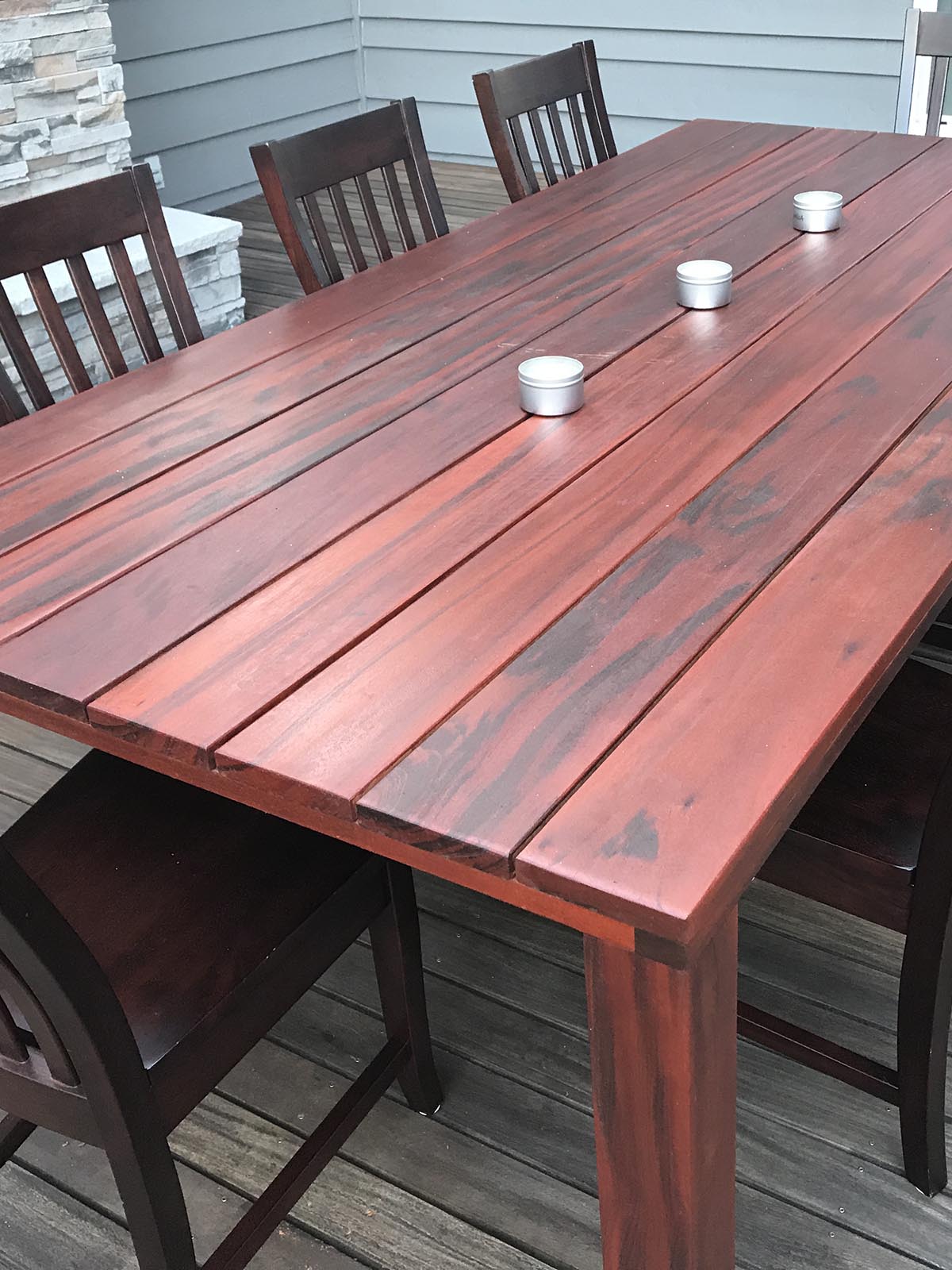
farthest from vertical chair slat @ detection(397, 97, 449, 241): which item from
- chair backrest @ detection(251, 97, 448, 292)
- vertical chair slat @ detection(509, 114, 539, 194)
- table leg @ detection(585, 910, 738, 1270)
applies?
table leg @ detection(585, 910, 738, 1270)

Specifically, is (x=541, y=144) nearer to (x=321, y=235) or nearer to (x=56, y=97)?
(x=321, y=235)

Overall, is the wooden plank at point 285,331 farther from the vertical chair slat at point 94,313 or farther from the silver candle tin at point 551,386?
the silver candle tin at point 551,386

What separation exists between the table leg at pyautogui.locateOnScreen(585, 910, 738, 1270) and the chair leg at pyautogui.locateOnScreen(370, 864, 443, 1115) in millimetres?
397

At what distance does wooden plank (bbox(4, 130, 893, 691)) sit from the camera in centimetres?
119

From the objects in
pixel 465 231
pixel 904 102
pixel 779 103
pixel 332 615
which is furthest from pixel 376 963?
pixel 779 103

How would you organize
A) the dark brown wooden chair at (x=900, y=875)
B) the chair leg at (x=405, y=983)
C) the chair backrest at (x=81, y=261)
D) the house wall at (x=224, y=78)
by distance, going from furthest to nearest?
the house wall at (x=224, y=78)
the chair backrest at (x=81, y=261)
the chair leg at (x=405, y=983)
the dark brown wooden chair at (x=900, y=875)

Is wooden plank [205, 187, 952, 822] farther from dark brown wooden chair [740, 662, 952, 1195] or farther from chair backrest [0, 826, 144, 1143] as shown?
dark brown wooden chair [740, 662, 952, 1195]

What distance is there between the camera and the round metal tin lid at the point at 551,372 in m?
1.44

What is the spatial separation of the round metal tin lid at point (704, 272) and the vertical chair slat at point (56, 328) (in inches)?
31.8

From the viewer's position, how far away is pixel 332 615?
1100 millimetres

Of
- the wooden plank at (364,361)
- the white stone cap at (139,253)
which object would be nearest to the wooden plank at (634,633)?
the wooden plank at (364,361)

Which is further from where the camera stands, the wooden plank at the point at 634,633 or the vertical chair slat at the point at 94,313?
the vertical chair slat at the point at 94,313

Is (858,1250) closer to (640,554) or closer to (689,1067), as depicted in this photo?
(689,1067)

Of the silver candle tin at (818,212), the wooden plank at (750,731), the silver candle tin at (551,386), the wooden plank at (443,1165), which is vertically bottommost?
the wooden plank at (443,1165)
